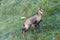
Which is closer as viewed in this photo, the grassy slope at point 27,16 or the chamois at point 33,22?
the chamois at point 33,22

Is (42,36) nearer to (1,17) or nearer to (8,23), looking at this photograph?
(8,23)

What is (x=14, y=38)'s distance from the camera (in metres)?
6.93

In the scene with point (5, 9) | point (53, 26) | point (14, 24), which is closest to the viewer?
point (53, 26)

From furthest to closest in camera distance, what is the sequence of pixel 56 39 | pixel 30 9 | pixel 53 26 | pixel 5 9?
pixel 5 9, pixel 30 9, pixel 53 26, pixel 56 39

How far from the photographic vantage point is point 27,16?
7801 millimetres

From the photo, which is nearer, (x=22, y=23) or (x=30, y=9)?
(x=22, y=23)

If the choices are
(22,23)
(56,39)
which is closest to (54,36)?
(56,39)

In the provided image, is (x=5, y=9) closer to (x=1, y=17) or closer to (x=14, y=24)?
(x=1, y=17)

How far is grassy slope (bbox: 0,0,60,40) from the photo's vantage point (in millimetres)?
6879

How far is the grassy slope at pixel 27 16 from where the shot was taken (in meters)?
6.88

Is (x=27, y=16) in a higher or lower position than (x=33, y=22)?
lower

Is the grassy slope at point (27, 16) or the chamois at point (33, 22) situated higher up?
the chamois at point (33, 22)

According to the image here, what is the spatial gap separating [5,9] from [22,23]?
148 cm

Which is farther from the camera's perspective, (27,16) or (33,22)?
(27,16)
